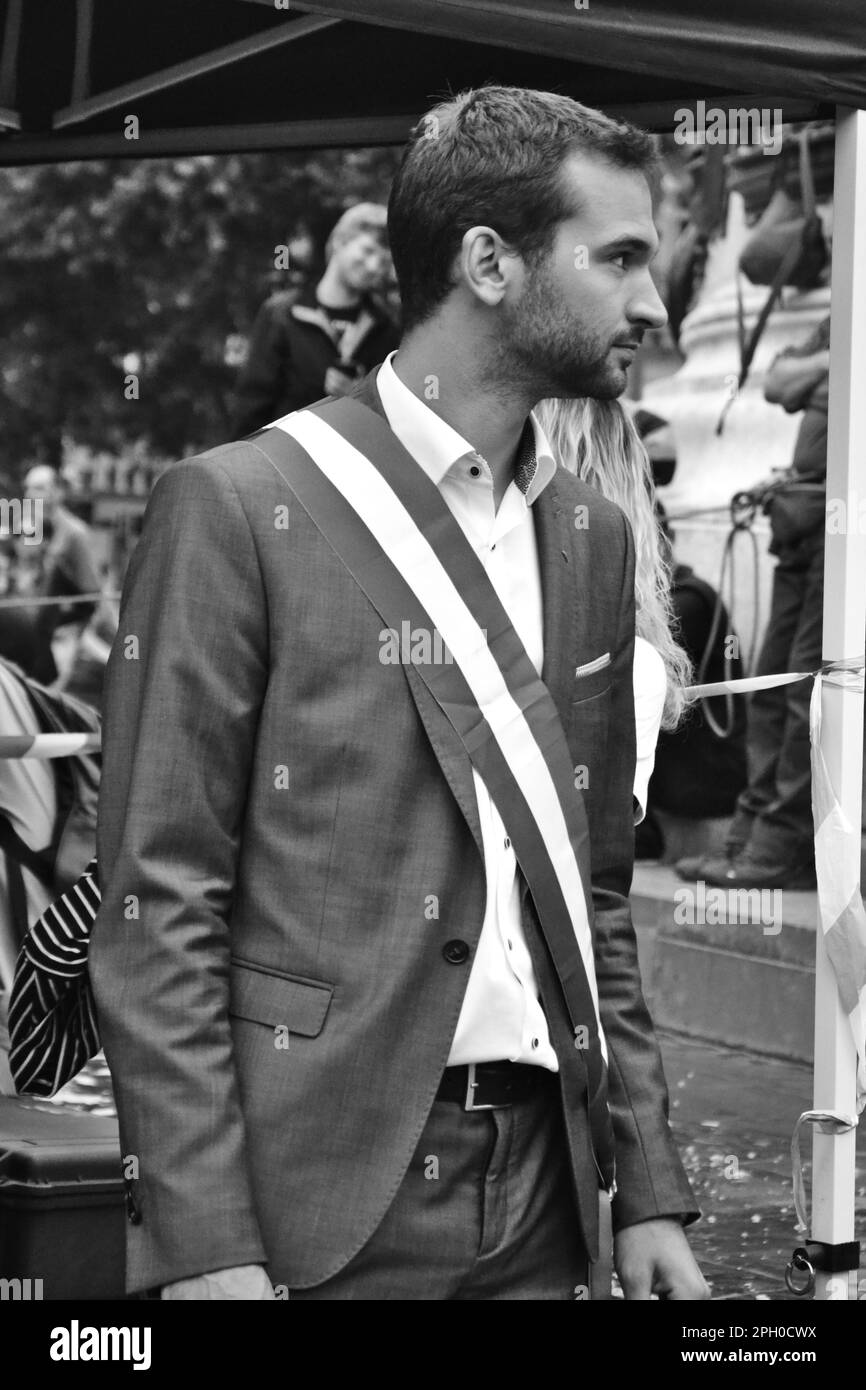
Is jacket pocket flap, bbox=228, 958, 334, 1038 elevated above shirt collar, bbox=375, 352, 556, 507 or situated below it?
below

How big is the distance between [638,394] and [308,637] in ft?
26.9

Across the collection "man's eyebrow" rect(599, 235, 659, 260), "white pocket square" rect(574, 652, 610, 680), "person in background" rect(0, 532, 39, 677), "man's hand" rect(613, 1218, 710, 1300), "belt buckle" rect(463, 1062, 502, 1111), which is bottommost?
"man's hand" rect(613, 1218, 710, 1300)

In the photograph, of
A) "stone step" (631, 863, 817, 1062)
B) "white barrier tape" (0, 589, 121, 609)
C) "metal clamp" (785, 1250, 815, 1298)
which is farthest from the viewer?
"white barrier tape" (0, 589, 121, 609)

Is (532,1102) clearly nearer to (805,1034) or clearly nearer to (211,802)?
(211,802)

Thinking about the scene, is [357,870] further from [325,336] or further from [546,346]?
[325,336]

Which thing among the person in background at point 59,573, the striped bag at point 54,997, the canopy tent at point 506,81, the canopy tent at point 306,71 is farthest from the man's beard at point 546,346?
the person in background at point 59,573

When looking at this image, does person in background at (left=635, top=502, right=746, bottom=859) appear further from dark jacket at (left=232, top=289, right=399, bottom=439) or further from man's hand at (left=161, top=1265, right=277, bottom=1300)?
man's hand at (left=161, top=1265, right=277, bottom=1300)

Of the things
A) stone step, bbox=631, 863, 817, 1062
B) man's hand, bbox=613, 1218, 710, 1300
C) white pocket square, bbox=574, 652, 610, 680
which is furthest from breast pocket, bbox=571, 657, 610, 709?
stone step, bbox=631, 863, 817, 1062

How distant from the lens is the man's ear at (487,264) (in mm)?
2512

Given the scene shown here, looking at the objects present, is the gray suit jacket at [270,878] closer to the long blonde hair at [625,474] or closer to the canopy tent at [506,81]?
the canopy tent at [506,81]

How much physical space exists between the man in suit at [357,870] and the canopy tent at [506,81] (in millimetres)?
536

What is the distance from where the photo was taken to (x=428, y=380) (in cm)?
256

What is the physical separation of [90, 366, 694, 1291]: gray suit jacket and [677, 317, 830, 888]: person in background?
5878mm

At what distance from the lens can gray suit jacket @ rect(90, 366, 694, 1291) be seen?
2.22 metres
